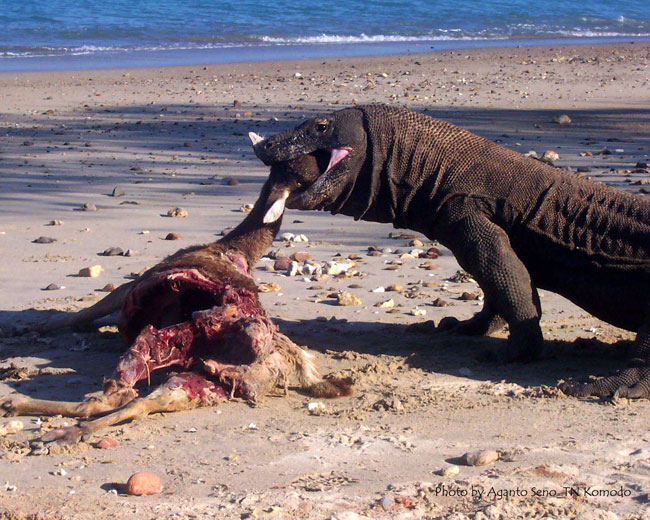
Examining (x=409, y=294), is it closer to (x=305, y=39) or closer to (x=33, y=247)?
(x=33, y=247)

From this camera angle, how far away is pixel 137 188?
33.3ft

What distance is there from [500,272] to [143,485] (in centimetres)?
240

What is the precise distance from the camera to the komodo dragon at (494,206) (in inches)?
210

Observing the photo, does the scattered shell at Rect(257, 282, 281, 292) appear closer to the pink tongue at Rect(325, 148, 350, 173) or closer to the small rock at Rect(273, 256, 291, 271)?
the small rock at Rect(273, 256, 291, 271)

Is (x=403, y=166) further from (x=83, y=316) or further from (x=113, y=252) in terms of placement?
(x=113, y=252)

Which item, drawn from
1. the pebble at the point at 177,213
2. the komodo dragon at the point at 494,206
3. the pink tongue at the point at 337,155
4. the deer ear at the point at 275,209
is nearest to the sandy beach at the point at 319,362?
the pebble at the point at 177,213

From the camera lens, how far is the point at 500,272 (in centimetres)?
530

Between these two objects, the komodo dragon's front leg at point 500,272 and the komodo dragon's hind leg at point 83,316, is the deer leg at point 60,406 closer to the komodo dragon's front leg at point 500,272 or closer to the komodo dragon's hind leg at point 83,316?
the komodo dragon's hind leg at point 83,316

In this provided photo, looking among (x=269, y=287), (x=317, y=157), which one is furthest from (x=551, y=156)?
(x=317, y=157)

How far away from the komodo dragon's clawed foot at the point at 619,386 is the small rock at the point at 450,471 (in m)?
1.22

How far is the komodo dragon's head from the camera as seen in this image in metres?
5.37

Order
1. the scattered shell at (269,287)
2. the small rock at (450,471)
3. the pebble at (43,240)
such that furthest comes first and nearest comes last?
the pebble at (43,240) < the scattered shell at (269,287) < the small rock at (450,471)

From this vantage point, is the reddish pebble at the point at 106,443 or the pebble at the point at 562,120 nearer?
the reddish pebble at the point at 106,443

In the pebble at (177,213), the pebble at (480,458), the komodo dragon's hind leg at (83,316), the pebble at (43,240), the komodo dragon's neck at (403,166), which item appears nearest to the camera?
the pebble at (480,458)
